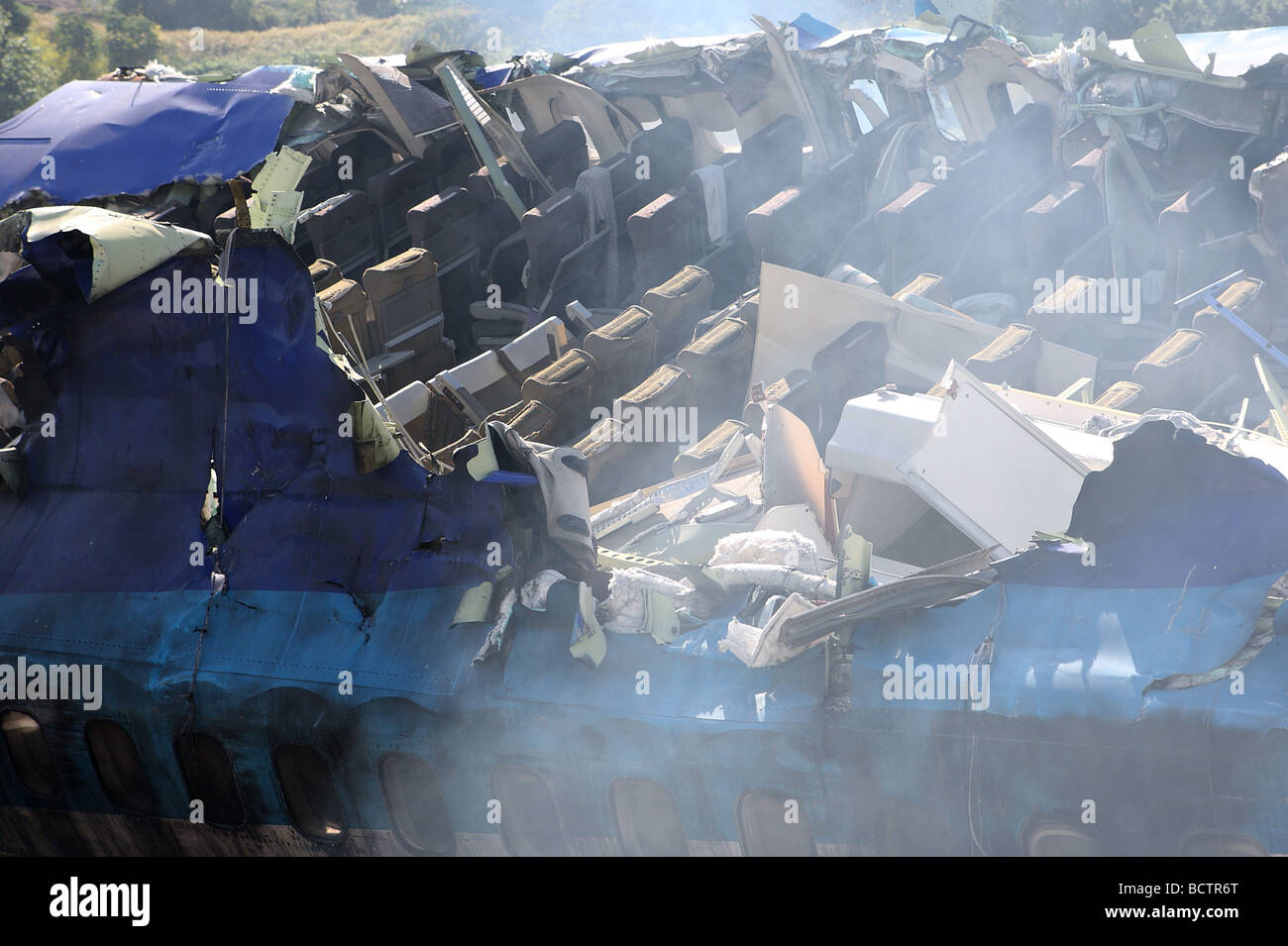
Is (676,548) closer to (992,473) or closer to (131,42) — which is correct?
(992,473)

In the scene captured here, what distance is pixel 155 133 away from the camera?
17672 millimetres

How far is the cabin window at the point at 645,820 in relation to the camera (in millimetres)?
5707

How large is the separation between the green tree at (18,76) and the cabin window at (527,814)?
39225mm

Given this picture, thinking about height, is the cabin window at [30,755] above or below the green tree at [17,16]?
below

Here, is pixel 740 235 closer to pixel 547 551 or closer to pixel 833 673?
pixel 547 551

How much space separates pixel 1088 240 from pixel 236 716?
9.32 m

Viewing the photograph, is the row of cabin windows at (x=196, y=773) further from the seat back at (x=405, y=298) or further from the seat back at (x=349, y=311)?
the seat back at (x=405, y=298)

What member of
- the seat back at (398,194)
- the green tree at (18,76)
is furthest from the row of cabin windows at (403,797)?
the green tree at (18,76)

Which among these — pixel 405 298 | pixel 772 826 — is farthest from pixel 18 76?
pixel 772 826

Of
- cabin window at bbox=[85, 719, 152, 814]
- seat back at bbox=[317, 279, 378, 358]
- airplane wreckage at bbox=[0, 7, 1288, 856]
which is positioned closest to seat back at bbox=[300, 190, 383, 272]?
airplane wreckage at bbox=[0, 7, 1288, 856]

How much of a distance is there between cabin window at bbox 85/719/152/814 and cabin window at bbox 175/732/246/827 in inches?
13.9

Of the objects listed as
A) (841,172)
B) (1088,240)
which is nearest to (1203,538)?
(1088,240)

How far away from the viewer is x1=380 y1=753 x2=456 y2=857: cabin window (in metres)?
6.17

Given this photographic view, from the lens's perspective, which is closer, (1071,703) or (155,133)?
(1071,703)
